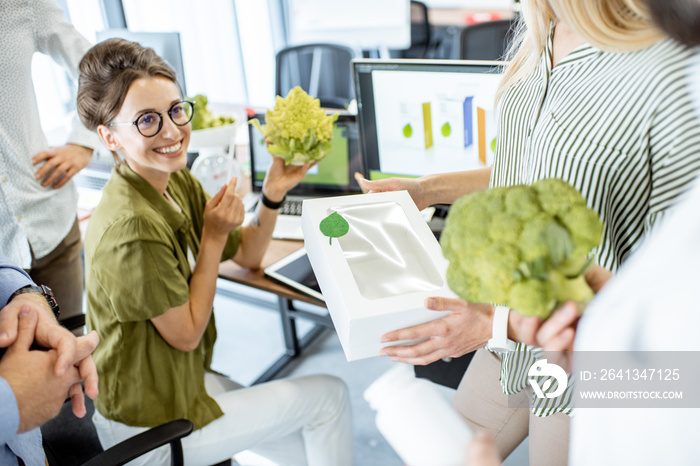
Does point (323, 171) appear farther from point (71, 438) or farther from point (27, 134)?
point (71, 438)

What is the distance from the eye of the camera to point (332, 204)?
3.89 ft

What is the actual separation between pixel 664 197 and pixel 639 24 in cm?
25

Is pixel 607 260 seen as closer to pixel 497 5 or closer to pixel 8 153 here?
pixel 8 153

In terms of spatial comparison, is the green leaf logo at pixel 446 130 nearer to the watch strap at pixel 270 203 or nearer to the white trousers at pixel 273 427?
the watch strap at pixel 270 203

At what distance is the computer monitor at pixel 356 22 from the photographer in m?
4.82

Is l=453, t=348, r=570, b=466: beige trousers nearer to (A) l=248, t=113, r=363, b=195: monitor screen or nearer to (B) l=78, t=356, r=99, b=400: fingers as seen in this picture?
(B) l=78, t=356, r=99, b=400: fingers

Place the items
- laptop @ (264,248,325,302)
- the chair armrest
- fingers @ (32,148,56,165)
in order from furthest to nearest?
fingers @ (32,148,56,165) < laptop @ (264,248,325,302) < the chair armrest

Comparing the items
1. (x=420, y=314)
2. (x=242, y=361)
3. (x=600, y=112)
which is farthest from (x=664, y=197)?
(x=242, y=361)

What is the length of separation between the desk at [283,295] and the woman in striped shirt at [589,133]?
0.70m

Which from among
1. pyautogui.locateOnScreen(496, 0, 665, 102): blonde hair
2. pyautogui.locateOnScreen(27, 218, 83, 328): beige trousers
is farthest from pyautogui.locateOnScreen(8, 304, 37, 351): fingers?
pyautogui.locateOnScreen(496, 0, 665, 102): blonde hair

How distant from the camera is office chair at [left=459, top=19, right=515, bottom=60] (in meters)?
3.09

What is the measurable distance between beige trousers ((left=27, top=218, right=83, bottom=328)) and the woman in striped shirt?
1.37 m

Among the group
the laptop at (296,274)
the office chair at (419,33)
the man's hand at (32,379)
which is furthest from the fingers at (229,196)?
the office chair at (419,33)

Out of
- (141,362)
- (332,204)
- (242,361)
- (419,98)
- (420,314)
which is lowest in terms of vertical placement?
(242,361)
